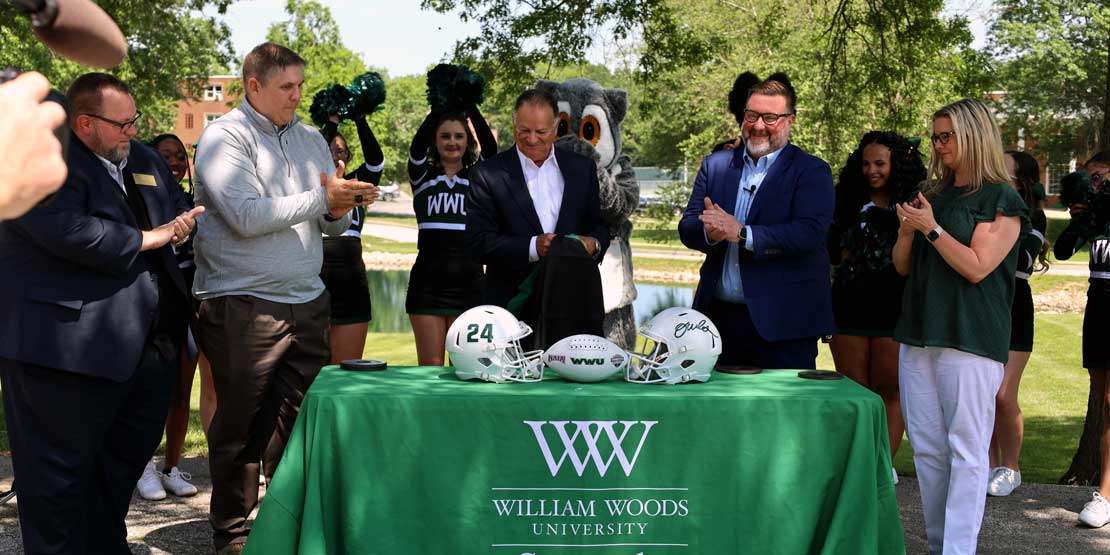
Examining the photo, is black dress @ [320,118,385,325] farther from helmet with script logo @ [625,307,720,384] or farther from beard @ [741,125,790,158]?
helmet with script logo @ [625,307,720,384]

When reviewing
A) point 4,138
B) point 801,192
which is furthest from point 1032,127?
point 4,138

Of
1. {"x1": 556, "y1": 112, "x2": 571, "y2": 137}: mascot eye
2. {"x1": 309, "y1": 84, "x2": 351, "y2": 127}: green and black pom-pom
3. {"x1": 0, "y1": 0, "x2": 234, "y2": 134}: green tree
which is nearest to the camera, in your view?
{"x1": 309, "y1": 84, "x2": 351, "y2": 127}: green and black pom-pom

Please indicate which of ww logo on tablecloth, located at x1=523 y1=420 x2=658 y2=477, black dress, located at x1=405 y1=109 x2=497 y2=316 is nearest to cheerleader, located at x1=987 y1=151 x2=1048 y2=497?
black dress, located at x1=405 y1=109 x2=497 y2=316

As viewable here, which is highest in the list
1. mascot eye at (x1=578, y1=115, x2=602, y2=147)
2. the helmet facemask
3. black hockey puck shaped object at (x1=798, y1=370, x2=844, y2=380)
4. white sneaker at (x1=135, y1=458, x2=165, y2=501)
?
mascot eye at (x1=578, y1=115, x2=602, y2=147)

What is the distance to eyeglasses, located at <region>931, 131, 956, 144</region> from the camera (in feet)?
14.4

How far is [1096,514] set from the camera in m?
5.14

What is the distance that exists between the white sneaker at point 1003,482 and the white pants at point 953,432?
1.43m

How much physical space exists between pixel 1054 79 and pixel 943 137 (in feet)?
106

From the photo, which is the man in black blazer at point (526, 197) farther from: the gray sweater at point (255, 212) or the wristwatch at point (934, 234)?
the wristwatch at point (934, 234)

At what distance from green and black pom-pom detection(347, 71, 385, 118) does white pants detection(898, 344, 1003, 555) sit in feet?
11.1

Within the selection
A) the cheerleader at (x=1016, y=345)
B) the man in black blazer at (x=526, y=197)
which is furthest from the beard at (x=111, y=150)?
the cheerleader at (x=1016, y=345)

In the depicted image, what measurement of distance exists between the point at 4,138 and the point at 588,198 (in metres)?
3.61

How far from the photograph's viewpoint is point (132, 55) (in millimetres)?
11867

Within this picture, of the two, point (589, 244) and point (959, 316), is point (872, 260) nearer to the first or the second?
point (959, 316)
